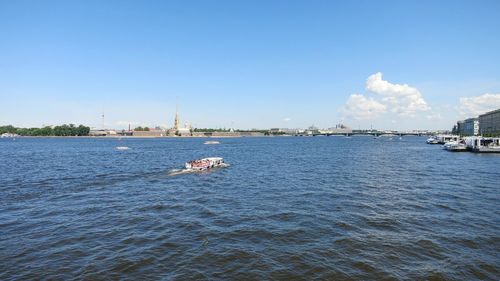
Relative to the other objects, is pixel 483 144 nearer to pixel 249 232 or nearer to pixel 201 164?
pixel 201 164

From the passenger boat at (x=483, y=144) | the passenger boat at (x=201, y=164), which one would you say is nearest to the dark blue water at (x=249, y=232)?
the passenger boat at (x=201, y=164)

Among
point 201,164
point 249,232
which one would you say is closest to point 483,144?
point 201,164

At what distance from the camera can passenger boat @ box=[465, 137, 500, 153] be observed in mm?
92812

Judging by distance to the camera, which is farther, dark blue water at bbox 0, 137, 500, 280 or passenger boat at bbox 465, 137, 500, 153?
passenger boat at bbox 465, 137, 500, 153

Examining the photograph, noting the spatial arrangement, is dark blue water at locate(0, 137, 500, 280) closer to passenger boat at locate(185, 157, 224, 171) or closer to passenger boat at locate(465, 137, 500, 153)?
passenger boat at locate(185, 157, 224, 171)

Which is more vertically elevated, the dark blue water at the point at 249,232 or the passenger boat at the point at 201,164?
the passenger boat at the point at 201,164

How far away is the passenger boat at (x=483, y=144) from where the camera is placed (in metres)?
92.8

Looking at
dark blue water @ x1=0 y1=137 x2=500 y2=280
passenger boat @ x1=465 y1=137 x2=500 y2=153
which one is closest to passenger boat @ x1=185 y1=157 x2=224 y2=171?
dark blue water @ x1=0 y1=137 x2=500 y2=280

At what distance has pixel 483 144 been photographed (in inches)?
4094

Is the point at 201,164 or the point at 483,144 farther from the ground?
the point at 483,144

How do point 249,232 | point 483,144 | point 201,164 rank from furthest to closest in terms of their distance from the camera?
point 483,144 < point 201,164 < point 249,232

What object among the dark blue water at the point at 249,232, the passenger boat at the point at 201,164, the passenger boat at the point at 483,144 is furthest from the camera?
the passenger boat at the point at 483,144

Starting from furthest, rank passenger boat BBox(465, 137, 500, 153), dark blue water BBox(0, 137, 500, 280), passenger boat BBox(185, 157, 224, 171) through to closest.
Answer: passenger boat BBox(465, 137, 500, 153) < passenger boat BBox(185, 157, 224, 171) < dark blue water BBox(0, 137, 500, 280)

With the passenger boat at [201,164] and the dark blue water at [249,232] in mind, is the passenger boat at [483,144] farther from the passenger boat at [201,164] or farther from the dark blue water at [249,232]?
the passenger boat at [201,164]
